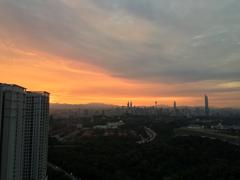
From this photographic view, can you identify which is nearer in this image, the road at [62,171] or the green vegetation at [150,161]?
the road at [62,171]

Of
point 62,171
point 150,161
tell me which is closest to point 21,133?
point 62,171

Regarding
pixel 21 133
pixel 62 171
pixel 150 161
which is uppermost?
pixel 21 133

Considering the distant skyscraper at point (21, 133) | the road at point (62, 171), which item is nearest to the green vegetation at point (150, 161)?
the road at point (62, 171)

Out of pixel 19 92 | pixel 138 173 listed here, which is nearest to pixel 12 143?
pixel 19 92

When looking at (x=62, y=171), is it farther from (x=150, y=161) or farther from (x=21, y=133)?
(x=21, y=133)

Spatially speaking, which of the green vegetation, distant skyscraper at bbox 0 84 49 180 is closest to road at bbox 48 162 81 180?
the green vegetation

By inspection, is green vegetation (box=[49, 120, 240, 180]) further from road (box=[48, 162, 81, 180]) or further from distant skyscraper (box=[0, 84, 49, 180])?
distant skyscraper (box=[0, 84, 49, 180])

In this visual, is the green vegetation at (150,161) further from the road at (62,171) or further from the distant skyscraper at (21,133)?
the distant skyscraper at (21,133)

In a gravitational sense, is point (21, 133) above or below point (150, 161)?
above
